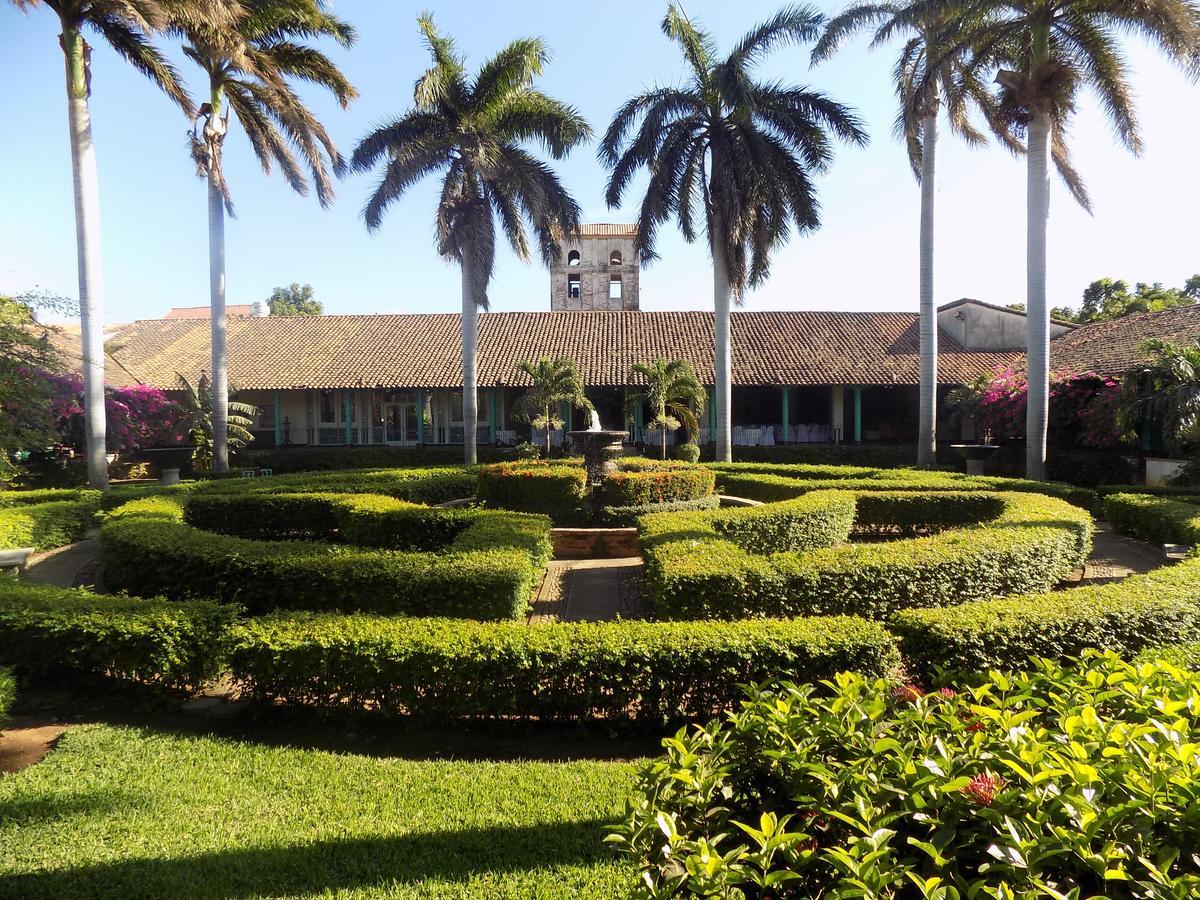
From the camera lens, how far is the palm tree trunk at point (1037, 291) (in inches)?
598

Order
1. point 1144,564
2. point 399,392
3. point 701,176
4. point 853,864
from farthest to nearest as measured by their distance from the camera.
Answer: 1. point 399,392
2. point 701,176
3. point 1144,564
4. point 853,864

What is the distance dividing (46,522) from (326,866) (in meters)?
11.1

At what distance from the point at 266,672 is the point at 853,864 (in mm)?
4023

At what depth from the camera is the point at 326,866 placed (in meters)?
2.94

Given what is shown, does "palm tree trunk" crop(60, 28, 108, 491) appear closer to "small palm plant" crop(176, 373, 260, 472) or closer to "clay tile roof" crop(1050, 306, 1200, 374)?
"small palm plant" crop(176, 373, 260, 472)

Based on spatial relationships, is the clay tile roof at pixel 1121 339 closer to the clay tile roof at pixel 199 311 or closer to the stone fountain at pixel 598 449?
the stone fountain at pixel 598 449

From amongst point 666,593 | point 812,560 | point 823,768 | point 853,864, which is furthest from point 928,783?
point 812,560

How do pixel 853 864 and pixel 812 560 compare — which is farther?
pixel 812 560

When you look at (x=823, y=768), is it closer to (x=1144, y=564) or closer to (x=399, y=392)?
(x=1144, y=564)

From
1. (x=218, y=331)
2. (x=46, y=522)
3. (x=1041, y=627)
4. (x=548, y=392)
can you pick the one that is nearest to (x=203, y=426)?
(x=218, y=331)

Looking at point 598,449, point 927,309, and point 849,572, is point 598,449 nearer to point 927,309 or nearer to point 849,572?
point 849,572

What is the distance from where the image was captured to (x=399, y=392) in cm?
2653

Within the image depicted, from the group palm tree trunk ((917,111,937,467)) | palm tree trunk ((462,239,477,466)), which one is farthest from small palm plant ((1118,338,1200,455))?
palm tree trunk ((462,239,477,466))

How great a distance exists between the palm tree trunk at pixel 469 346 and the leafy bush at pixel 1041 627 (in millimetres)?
13686
